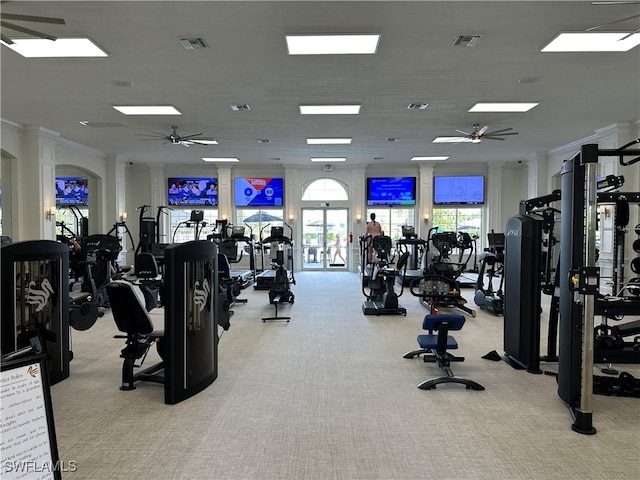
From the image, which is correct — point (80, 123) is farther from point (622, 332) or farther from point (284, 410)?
point (622, 332)

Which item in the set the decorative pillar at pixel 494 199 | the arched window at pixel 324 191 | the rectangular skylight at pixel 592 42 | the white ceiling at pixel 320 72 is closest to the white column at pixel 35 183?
the white ceiling at pixel 320 72

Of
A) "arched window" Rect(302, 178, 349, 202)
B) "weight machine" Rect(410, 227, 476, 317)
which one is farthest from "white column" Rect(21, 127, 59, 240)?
"weight machine" Rect(410, 227, 476, 317)

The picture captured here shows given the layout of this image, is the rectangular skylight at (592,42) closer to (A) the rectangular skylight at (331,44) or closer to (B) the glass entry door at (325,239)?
(A) the rectangular skylight at (331,44)

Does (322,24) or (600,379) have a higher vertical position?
(322,24)

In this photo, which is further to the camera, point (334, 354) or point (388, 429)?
point (334, 354)

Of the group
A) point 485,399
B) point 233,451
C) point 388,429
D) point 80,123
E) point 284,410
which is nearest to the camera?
point 233,451

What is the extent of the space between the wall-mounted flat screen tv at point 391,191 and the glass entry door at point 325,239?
48.2 inches

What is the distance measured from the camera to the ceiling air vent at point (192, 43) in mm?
4703

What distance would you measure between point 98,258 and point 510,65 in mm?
7500

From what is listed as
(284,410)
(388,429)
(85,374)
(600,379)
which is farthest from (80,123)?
(600,379)

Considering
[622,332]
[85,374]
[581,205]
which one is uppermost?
[581,205]

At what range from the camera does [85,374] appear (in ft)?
14.3

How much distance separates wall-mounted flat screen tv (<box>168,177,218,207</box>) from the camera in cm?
1475

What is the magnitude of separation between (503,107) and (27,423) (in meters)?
7.98
